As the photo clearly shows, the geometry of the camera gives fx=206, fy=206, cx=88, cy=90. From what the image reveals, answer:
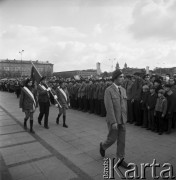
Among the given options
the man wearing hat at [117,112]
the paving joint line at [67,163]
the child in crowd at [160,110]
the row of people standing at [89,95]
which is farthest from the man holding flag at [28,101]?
the child in crowd at [160,110]

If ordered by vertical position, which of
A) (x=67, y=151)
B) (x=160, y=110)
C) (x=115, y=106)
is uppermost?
(x=115, y=106)

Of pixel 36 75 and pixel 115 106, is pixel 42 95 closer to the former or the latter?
pixel 36 75

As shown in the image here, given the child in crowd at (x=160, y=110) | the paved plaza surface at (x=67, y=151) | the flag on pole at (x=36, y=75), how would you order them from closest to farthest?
1. the paved plaza surface at (x=67, y=151)
2. the child in crowd at (x=160, y=110)
3. the flag on pole at (x=36, y=75)

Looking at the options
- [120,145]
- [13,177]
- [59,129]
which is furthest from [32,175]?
[59,129]

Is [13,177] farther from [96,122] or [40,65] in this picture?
[40,65]

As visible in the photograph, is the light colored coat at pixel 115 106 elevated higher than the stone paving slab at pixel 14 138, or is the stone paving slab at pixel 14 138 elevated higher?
the light colored coat at pixel 115 106

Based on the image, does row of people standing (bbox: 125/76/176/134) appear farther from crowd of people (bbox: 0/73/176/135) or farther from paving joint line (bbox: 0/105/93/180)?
paving joint line (bbox: 0/105/93/180)

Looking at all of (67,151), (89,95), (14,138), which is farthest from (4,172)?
(89,95)

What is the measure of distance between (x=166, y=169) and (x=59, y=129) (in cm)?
449

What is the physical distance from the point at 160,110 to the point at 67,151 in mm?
3546

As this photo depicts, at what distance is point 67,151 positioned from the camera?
18.0ft

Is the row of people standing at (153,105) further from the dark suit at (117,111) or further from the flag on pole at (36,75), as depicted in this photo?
the flag on pole at (36,75)
